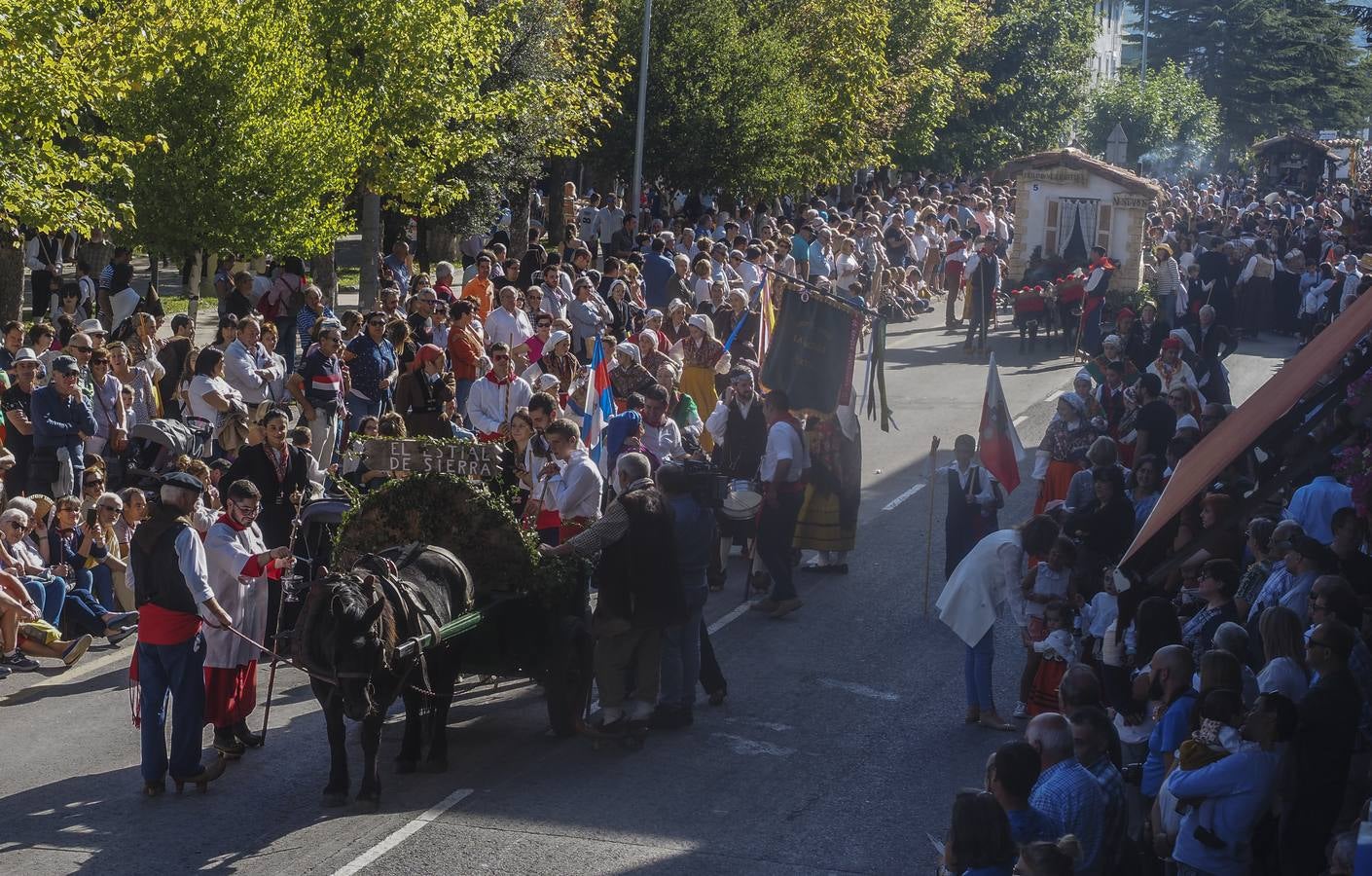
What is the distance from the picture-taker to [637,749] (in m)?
11.1

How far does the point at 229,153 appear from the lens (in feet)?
71.7

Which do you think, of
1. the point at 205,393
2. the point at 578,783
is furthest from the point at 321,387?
the point at 578,783

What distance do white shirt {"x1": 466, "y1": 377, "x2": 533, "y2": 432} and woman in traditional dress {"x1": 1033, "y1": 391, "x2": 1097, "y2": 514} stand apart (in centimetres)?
448

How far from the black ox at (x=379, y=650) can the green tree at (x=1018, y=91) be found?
143 ft

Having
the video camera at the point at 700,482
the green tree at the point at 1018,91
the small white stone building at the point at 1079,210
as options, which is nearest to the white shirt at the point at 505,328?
Answer: the video camera at the point at 700,482

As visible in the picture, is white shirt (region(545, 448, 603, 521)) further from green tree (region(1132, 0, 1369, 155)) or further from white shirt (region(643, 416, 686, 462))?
green tree (region(1132, 0, 1369, 155))

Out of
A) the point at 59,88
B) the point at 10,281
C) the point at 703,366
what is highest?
the point at 59,88

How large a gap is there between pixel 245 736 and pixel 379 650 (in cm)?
187

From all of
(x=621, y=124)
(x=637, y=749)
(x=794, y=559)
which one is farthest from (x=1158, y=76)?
(x=637, y=749)

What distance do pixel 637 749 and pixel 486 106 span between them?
17650 mm

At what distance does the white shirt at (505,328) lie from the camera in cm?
1923

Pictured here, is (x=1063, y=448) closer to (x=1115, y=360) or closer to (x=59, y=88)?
(x=1115, y=360)

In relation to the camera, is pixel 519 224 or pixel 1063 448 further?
pixel 519 224

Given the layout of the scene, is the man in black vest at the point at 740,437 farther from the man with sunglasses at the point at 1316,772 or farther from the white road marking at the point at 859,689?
the man with sunglasses at the point at 1316,772
